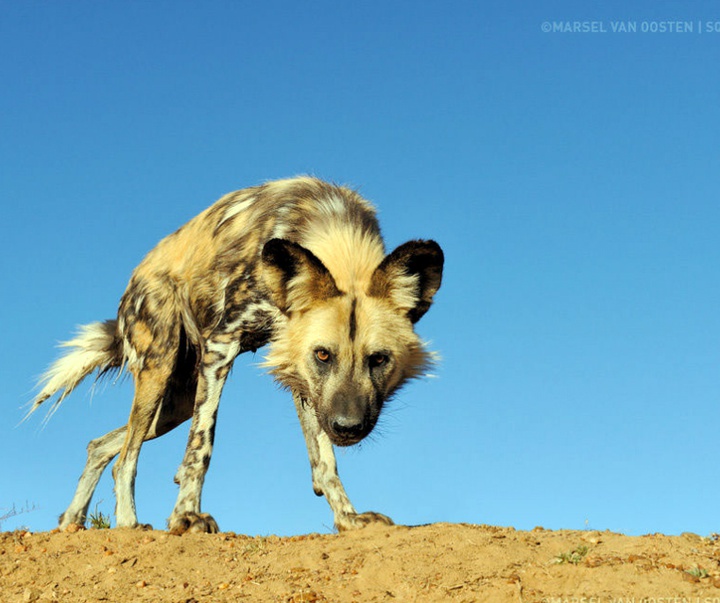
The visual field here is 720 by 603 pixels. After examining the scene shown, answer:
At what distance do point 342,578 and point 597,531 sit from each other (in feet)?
6.15

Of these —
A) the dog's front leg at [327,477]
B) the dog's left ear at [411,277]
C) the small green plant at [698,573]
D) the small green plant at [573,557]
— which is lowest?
the small green plant at [698,573]

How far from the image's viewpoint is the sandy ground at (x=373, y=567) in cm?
524

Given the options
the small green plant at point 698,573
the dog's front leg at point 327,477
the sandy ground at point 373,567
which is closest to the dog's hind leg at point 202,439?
the sandy ground at point 373,567

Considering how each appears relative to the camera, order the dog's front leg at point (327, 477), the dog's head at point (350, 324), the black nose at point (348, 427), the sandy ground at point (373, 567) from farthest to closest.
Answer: the dog's front leg at point (327, 477) < the dog's head at point (350, 324) < the black nose at point (348, 427) < the sandy ground at point (373, 567)

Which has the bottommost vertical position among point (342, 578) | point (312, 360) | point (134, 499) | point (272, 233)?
point (342, 578)

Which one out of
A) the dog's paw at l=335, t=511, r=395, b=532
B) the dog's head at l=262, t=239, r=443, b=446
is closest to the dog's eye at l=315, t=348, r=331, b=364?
the dog's head at l=262, t=239, r=443, b=446

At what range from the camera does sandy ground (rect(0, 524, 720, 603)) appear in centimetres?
524

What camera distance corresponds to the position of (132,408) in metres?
8.45

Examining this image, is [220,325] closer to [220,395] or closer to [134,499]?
[220,395]

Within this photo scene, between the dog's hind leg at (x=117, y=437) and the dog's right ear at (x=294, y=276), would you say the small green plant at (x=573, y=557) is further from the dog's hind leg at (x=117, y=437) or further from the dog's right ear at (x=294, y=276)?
the dog's hind leg at (x=117, y=437)

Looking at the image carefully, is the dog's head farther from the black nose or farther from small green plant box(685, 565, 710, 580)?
small green plant box(685, 565, 710, 580)

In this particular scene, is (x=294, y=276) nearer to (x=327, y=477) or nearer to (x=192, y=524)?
(x=327, y=477)

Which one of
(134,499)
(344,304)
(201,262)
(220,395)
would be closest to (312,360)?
(344,304)

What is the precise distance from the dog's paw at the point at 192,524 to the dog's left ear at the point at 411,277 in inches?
84.4
